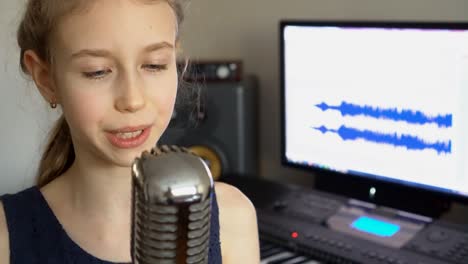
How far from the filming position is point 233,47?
170 cm

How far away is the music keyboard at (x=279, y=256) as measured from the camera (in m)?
1.21

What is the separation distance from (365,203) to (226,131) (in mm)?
363

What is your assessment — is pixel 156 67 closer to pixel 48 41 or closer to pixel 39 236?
pixel 48 41

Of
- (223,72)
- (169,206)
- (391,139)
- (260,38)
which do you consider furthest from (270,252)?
(169,206)

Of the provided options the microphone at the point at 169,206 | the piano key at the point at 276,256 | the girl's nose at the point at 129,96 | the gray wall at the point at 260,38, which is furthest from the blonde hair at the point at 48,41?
the gray wall at the point at 260,38

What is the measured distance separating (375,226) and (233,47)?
0.64 meters

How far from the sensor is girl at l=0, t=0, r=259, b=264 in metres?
0.61

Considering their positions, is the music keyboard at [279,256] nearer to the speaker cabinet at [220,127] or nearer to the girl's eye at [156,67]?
the speaker cabinet at [220,127]

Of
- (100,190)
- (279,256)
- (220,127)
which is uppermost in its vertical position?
(100,190)

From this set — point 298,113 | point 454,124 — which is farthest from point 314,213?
point 454,124

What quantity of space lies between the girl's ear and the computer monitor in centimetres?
68

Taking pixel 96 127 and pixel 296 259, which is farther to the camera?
pixel 296 259

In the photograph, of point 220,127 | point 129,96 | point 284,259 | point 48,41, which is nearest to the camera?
point 129,96

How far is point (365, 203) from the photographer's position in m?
1.37
